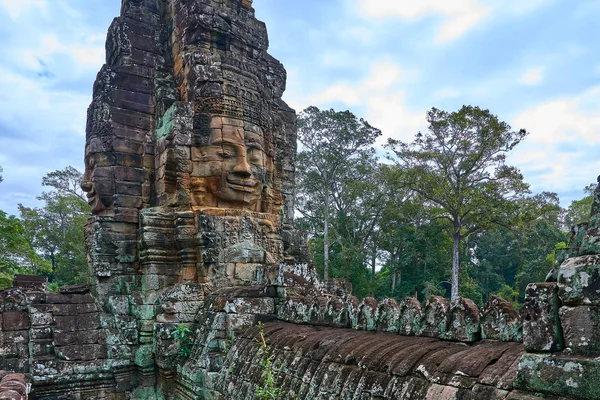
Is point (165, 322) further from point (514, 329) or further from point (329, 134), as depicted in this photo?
point (329, 134)

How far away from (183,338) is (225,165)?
8.72ft

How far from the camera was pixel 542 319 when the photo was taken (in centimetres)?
213

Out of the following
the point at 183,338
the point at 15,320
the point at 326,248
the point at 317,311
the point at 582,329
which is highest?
the point at 326,248

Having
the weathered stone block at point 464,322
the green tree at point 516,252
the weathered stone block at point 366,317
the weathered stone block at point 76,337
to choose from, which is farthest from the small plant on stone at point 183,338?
the green tree at point 516,252

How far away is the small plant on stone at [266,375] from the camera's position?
154 inches

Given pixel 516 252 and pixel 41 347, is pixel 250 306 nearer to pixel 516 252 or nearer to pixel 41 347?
pixel 41 347

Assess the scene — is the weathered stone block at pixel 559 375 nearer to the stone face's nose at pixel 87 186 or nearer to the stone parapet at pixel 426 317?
the stone parapet at pixel 426 317

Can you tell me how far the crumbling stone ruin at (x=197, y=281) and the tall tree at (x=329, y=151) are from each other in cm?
1747

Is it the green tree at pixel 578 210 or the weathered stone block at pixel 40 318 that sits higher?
the green tree at pixel 578 210

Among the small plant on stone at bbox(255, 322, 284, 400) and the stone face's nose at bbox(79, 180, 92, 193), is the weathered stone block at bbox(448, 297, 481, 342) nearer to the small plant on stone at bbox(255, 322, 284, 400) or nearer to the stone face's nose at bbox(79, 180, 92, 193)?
the small plant on stone at bbox(255, 322, 284, 400)

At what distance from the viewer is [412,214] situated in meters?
25.6

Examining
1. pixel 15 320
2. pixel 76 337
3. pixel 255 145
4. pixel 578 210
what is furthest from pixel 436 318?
pixel 578 210

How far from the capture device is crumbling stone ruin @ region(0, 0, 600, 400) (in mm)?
3502

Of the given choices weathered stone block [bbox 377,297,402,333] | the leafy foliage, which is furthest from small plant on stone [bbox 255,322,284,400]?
weathered stone block [bbox 377,297,402,333]
